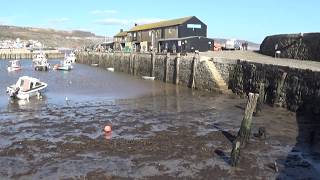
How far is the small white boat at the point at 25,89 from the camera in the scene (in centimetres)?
3042

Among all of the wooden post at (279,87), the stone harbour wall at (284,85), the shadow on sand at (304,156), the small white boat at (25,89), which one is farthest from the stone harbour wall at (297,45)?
the small white boat at (25,89)

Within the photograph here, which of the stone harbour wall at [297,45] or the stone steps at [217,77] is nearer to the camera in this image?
the stone harbour wall at [297,45]

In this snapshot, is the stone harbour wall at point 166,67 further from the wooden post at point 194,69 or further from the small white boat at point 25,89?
the small white boat at point 25,89

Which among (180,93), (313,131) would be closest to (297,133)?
(313,131)

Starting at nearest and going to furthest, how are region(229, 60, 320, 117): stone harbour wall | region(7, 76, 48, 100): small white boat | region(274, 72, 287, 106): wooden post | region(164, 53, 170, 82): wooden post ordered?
region(229, 60, 320, 117): stone harbour wall, region(274, 72, 287, 106): wooden post, region(7, 76, 48, 100): small white boat, region(164, 53, 170, 82): wooden post

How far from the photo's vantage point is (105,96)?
108 ft

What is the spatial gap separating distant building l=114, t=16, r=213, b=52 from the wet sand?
32341 mm

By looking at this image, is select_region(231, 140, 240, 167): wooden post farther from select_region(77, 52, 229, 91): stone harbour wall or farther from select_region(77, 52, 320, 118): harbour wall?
select_region(77, 52, 229, 91): stone harbour wall

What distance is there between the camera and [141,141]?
18.0 m

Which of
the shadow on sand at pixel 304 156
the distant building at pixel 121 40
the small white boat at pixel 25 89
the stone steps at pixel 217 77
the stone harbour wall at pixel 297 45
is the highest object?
the distant building at pixel 121 40

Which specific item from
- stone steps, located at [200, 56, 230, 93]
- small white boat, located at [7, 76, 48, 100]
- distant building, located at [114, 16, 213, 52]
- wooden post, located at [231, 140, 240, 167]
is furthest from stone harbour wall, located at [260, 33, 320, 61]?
distant building, located at [114, 16, 213, 52]

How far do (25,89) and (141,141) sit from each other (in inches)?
636

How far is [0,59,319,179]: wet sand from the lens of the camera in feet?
47.1

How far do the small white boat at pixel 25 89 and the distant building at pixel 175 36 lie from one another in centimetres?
2689
